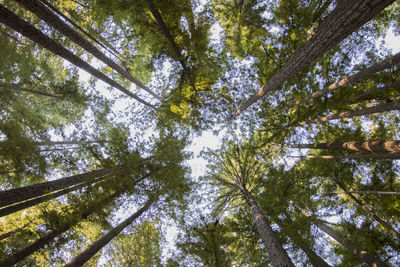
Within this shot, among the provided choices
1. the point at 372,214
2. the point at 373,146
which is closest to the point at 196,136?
the point at 373,146

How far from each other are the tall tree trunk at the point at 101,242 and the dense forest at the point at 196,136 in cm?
4

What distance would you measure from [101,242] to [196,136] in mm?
6040

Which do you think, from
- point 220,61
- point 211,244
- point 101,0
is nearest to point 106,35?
point 101,0

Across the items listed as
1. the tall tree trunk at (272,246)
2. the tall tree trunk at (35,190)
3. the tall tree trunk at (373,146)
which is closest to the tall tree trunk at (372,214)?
the tall tree trunk at (373,146)

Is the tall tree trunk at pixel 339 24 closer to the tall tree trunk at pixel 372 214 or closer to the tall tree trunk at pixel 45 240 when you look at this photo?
the tall tree trunk at pixel 372 214

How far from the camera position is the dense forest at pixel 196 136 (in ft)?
15.9

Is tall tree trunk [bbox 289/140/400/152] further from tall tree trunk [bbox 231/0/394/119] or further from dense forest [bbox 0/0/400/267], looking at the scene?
tall tree trunk [bbox 231/0/394/119]

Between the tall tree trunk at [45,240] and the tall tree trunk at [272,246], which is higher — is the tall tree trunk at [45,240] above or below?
above

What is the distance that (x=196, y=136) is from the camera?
30.6 ft

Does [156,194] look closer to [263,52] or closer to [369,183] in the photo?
[263,52]

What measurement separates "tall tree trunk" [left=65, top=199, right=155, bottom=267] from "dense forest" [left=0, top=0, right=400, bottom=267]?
0.04 metres

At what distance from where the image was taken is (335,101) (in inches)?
270

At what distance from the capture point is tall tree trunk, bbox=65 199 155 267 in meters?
4.85

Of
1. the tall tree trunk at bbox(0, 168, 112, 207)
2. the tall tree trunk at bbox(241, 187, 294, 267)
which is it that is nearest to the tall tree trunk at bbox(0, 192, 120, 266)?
the tall tree trunk at bbox(0, 168, 112, 207)
